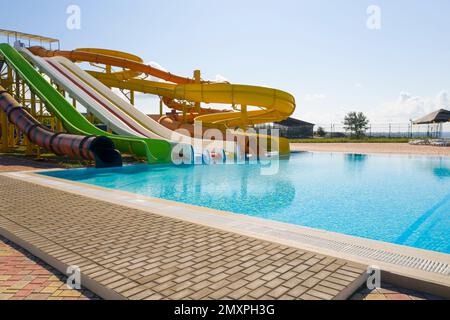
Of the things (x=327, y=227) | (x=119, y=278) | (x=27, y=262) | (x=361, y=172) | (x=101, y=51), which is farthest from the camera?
(x=101, y=51)

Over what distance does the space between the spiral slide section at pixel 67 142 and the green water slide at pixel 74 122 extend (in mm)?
796

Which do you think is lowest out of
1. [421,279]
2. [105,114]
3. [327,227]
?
[327,227]

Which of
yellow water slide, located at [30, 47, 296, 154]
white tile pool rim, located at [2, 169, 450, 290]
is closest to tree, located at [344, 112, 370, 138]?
yellow water slide, located at [30, 47, 296, 154]

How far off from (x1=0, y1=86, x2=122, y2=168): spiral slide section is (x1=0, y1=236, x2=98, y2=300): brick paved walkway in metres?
8.06

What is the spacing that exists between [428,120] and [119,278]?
99.3 ft

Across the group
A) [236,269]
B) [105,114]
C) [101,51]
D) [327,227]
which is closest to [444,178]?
[327,227]

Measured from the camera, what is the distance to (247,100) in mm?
16562

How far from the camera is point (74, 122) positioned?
14.0 metres

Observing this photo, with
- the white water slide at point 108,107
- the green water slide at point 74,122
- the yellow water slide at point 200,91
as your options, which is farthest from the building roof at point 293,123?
the green water slide at point 74,122

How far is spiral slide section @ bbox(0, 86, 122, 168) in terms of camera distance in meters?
11.1

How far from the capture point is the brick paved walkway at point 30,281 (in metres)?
2.56

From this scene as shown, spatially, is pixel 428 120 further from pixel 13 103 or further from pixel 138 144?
pixel 13 103

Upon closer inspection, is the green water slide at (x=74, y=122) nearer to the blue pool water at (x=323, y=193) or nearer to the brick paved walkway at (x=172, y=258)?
the blue pool water at (x=323, y=193)
